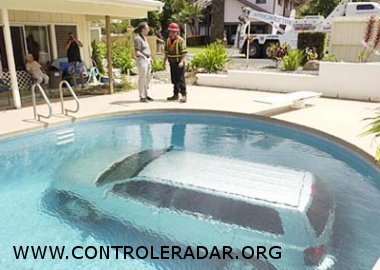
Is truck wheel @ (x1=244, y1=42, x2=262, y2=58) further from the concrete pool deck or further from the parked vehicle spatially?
the concrete pool deck

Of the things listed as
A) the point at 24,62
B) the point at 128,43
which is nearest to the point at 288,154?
the point at 24,62

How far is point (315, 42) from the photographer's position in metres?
14.1

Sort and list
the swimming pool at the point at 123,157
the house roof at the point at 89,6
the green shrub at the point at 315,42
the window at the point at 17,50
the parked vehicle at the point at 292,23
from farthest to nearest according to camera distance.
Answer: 1. the parked vehicle at the point at 292,23
2. the green shrub at the point at 315,42
3. the window at the point at 17,50
4. the house roof at the point at 89,6
5. the swimming pool at the point at 123,157

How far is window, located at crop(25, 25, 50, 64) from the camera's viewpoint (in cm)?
1051

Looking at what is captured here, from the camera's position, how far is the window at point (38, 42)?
10508 mm

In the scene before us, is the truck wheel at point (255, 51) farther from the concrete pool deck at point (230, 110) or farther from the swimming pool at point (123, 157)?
the swimming pool at point (123, 157)

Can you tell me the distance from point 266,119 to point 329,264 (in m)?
4.52

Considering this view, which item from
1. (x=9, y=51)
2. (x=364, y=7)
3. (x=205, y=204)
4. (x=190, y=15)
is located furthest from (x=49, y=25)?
(x=190, y=15)

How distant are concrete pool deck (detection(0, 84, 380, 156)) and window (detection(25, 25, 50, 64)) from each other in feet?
9.31

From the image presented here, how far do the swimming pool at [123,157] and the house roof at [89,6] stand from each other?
2739 millimetres

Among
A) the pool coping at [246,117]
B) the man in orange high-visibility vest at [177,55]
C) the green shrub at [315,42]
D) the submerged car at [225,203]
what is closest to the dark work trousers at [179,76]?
the man in orange high-visibility vest at [177,55]

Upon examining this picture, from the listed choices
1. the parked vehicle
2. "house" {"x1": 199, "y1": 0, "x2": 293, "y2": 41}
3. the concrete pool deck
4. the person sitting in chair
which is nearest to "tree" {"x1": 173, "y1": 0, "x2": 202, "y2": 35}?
"house" {"x1": 199, "y1": 0, "x2": 293, "y2": 41}

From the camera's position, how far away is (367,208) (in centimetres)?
414

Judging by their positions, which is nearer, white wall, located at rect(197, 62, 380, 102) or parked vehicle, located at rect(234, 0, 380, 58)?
white wall, located at rect(197, 62, 380, 102)
